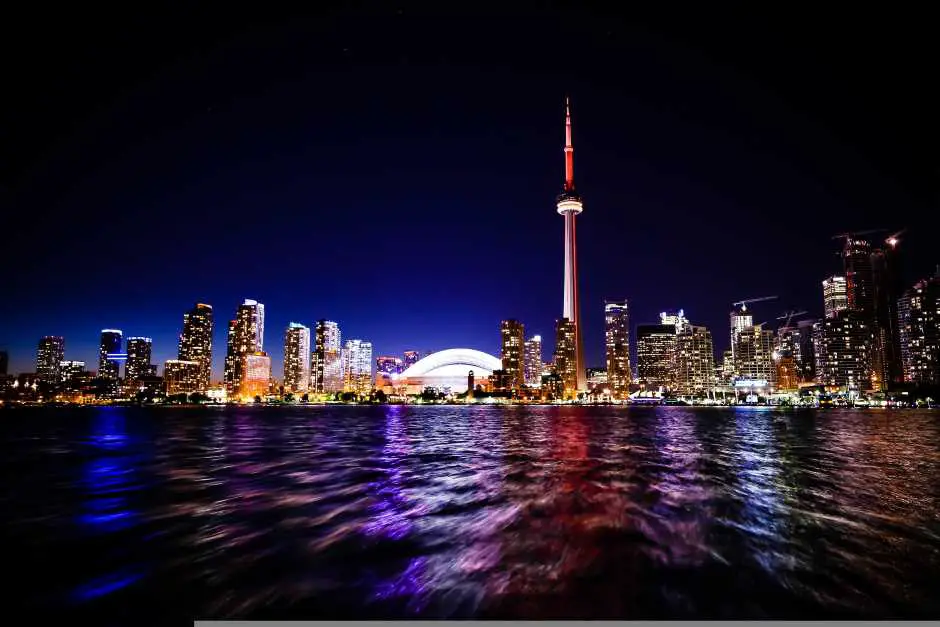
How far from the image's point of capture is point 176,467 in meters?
21.5

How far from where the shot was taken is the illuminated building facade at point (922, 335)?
17888 centimetres

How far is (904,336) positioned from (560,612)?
251077 millimetres

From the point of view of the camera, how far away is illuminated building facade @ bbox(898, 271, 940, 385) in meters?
179

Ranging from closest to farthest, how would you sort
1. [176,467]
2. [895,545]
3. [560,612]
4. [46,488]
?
[560,612] → [895,545] → [46,488] → [176,467]

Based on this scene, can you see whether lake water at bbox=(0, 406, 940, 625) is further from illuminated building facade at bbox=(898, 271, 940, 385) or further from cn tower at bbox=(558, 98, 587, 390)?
illuminated building facade at bbox=(898, 271, 940, 385)

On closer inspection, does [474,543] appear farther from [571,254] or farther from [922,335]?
[922,335]

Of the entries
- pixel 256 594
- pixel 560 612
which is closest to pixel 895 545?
pixel 560 612

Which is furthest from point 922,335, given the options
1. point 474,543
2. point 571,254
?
point 474,543

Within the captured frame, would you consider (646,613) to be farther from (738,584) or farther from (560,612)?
(738,584)

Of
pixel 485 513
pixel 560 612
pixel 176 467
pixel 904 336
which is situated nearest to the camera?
pixel 560 612

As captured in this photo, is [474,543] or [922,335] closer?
[474,543]

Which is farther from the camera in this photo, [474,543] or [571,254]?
[571,254]

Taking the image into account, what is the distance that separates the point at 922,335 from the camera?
183125 mm

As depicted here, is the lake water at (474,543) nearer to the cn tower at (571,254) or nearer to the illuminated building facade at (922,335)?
the cn tower at (571,254)
